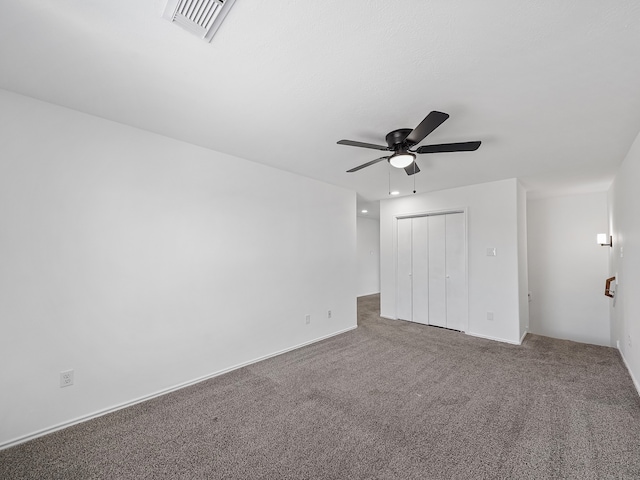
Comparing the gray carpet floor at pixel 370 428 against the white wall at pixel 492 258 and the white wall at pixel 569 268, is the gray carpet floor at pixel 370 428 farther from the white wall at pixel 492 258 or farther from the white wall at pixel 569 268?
the white wall at pixel 569 268

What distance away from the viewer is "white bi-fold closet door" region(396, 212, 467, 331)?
4.65 metres

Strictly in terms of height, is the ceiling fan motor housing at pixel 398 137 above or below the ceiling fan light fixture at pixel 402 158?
above

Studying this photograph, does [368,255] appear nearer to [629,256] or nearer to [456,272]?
[456,272]

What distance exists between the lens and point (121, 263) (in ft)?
8.09

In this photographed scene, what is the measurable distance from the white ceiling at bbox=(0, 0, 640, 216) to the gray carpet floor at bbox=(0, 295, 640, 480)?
241 cm

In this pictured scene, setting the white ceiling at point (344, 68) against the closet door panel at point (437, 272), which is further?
the closet door panel at point (437, 272)

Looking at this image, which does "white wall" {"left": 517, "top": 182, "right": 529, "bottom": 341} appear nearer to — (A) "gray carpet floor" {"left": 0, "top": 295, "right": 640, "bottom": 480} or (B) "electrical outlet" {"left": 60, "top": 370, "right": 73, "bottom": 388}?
(A) "gray carpet floor" {"left": 0, "top": 295, "right": 640, "bottom": 480}

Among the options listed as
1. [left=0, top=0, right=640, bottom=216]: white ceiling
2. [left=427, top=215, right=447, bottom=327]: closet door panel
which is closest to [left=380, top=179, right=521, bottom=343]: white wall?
[left=427, top=215, right=447, bottom=327]: closet door panel

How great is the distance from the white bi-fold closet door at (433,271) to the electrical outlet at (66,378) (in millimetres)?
4739

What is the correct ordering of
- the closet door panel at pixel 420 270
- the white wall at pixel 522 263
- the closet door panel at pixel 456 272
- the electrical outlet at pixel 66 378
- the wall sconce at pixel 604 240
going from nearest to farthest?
the electrical outlet at pixel 66 378, the white wall at pixel 522 263, the wall sconce at pixel 604 240, the closet door panel at pixel 456 272, the closet door panel at pixel 420 270

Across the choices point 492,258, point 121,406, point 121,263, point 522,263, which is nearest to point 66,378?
point 121,406

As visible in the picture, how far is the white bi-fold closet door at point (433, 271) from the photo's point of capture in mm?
4648

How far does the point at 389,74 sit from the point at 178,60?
1.26 metres

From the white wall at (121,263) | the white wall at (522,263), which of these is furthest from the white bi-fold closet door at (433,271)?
the white wall at (121,263)
